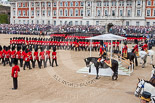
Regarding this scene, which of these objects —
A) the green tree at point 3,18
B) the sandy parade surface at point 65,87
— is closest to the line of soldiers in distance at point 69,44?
the sandy parade surface at point 65,87

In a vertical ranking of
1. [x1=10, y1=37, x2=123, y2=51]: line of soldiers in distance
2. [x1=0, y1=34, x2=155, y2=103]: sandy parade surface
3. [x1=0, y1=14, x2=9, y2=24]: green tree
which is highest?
[x1=0, y1=14, x2=9, y2=24]: green tree

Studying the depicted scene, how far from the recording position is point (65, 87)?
11594mm

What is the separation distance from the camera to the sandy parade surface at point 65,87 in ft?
32.0

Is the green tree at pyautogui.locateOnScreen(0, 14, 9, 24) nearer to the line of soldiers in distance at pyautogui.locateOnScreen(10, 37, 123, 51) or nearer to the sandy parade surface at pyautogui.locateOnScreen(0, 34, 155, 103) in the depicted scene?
the line of soldiers in distance at pyautogui.locateOnScreen(10, 37, 123, 51)

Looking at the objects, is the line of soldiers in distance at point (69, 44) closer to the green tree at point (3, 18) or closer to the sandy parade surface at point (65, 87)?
the sandy parade surface at point (65, 87)

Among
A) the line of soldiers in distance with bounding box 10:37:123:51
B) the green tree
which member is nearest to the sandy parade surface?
the line of soldiers in distance with bounding box 10:37:123:51

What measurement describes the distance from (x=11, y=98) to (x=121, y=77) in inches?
275

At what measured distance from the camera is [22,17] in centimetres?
7231

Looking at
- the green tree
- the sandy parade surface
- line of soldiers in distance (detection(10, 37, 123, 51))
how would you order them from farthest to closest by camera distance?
the green tree < line of soldiers in distance (detection(10, 37, 123, 51)) < the sandy parade surface

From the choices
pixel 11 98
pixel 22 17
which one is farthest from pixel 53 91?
pixel 22 17

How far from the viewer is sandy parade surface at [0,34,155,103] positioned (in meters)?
9.77

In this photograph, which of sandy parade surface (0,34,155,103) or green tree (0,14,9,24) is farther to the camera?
green tree (0,14,9,24)

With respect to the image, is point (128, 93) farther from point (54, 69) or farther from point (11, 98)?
point (54, 69)

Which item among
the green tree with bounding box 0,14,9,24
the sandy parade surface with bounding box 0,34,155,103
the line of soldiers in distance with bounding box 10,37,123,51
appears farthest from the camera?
the green tree with bounding box 0,14,9,24
